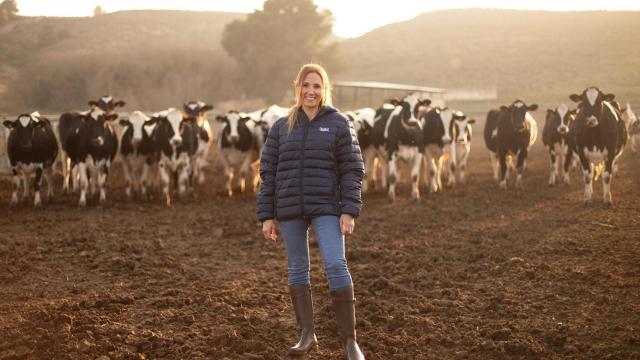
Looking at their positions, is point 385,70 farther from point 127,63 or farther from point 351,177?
point 351,177

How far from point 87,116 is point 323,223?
10483 mm

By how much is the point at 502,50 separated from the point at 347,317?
70.6 m

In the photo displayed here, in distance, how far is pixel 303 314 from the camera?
4781 millimetres

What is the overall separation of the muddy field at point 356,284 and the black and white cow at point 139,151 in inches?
85.4

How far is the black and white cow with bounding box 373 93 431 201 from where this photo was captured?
12984mm

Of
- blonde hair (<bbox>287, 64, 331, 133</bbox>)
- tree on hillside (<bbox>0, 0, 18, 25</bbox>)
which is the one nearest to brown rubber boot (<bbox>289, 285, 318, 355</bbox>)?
blonde hair (<bbox>287, 64, 331, 133</bbox>)

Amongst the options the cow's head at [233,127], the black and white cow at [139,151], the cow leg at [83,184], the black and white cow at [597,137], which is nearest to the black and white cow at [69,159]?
the black and white cow at [139,151]

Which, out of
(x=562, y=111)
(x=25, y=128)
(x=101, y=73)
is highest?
(x=101, y=73)

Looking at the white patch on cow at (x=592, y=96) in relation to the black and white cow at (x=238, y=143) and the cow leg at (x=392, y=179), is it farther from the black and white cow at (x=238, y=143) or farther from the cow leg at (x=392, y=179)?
the black and white cow at (x=238, y=143)

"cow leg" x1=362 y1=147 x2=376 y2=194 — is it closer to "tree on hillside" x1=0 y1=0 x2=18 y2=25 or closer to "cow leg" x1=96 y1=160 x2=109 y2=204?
"cow leg" x1=96 y1=160 x2=109 y2=204

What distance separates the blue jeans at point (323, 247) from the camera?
446cm

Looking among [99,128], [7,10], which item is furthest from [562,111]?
[7,10]

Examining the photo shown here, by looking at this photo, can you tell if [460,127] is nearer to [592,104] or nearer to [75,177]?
[592,104]

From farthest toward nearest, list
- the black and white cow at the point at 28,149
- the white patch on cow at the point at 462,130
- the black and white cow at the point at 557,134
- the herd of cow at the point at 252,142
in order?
1. the white patch on cow at the point at 462,130
2. the black and white cow at the point at 557,134
3. the black and white cow at the point at 28,149
4. the herd of cow at the point at 252,142
